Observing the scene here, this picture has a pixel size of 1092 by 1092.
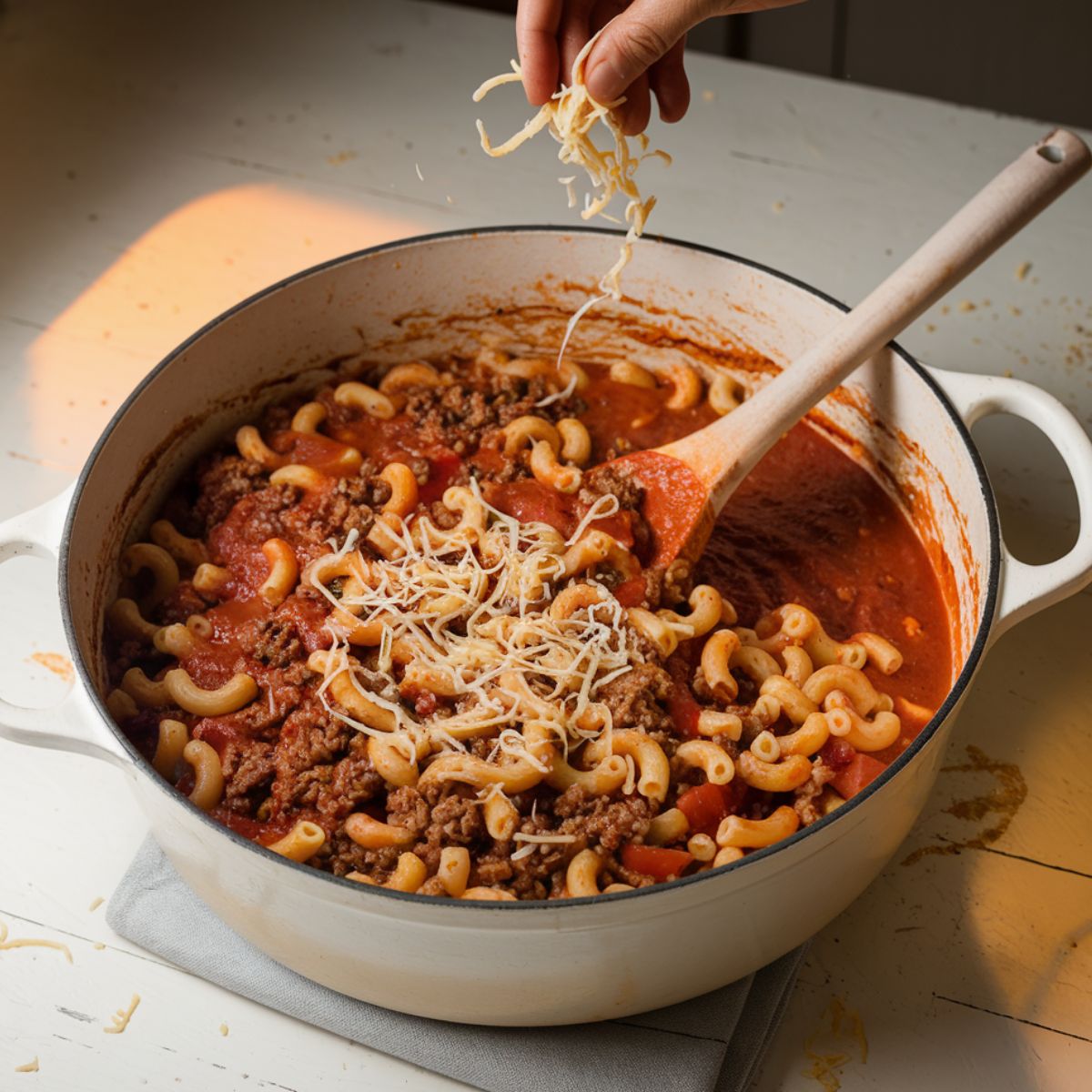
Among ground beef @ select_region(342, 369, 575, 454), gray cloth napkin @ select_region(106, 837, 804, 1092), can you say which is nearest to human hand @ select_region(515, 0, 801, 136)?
ground beef @ select_region(342, 369, 575, 454)

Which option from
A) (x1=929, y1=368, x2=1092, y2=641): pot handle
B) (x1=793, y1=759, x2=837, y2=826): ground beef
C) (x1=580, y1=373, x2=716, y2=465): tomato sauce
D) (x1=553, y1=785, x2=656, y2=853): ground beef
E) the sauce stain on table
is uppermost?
(x1=929, y1=368, x2=1092, y2=641): pot handle

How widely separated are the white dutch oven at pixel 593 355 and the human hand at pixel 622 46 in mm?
332

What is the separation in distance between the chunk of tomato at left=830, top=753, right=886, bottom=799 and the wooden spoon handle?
62 cm

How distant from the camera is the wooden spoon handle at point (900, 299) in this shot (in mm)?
2756

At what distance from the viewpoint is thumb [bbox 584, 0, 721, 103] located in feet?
8.23

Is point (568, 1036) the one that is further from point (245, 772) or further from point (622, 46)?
point (622, 46)

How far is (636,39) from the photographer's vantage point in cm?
252

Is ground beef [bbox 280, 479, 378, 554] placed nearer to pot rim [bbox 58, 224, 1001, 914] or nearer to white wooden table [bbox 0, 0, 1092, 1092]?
pot rim [bbox 58, 224, 1001, 914]

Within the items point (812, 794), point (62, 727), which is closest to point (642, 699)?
point (812, 794)

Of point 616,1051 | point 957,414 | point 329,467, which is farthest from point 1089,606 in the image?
point 329,467

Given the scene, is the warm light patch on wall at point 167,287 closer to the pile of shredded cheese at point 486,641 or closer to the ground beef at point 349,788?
the pile of shredded cheese at point 486,641

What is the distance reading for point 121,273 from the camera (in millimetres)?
3834

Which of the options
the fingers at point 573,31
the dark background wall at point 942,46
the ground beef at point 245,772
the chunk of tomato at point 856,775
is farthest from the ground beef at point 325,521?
the dark background wall at point 942,46

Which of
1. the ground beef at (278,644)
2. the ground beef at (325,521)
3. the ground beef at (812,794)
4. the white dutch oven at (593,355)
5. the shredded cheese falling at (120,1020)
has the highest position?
the white dutch oven at (593,355)
